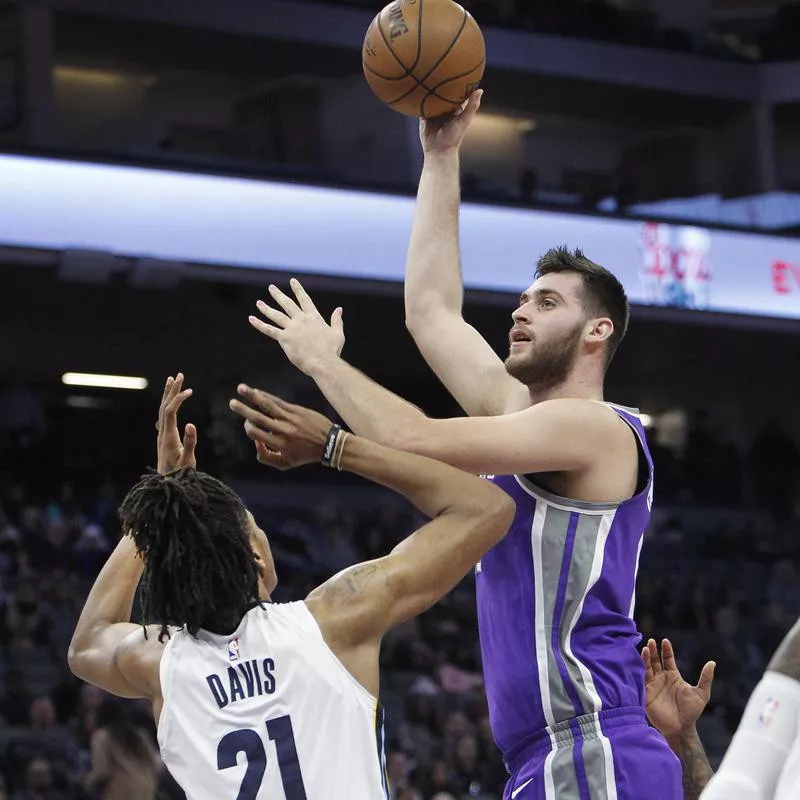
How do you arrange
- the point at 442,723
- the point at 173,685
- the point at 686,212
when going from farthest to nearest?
1. the point at 686,212
2. the point at 442,723
3. the point at 173,685

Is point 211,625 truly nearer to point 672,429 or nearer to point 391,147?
point 391,147

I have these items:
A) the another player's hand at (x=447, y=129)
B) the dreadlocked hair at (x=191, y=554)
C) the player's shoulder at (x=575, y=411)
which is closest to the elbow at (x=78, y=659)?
the dreadlocked hair at (x=191, y=554)

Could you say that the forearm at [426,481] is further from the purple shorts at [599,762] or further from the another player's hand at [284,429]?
the purple shorts at [599,762]

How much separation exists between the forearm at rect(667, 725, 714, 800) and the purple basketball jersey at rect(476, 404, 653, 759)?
508 millimetres

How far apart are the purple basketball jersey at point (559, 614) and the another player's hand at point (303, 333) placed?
58cm

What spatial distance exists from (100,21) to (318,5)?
2.44 meters

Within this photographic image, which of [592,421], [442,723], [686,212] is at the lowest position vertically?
[442,723]

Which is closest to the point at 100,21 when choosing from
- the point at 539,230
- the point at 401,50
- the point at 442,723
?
the point at 539,230

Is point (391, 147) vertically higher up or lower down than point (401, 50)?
higher up

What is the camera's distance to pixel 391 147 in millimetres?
14289

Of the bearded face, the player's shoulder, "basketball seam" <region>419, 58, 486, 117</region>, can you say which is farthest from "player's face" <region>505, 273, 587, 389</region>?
"basketball seam" <region>419, 58, 486, 117</region>

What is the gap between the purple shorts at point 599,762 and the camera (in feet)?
11.2

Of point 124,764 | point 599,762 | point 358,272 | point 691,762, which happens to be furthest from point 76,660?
point 358,272

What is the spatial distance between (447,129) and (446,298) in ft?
1.61
